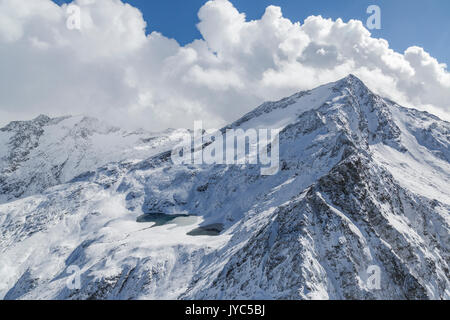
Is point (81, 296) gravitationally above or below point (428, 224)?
below

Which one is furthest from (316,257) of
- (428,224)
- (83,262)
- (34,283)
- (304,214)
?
(34,283)

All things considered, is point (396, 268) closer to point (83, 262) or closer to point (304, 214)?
point (304, 214)

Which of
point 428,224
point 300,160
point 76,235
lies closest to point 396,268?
point 428,224

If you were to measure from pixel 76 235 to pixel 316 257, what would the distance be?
142821 mm

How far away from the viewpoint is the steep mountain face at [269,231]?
195 ft

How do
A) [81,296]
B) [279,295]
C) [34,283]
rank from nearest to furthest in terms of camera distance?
[279,295] → [81,296] → [34,283]

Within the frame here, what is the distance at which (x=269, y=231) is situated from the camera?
220ft

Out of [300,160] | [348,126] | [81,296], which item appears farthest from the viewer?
[348,126]

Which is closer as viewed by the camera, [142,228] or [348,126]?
[142,228]

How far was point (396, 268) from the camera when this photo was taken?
61.4 meters

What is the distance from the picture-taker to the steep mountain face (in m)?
59.3

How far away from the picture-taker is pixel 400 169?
168 meters

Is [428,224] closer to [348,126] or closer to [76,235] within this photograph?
[348,126]
